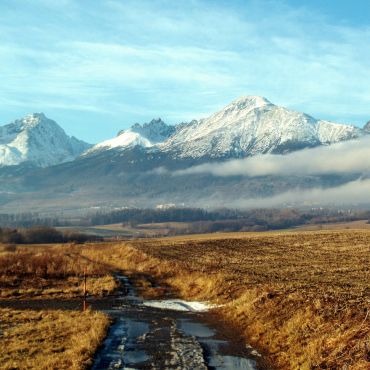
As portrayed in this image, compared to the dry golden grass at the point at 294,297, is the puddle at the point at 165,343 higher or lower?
lower

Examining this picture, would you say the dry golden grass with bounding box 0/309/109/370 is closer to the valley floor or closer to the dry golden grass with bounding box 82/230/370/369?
the valley floor

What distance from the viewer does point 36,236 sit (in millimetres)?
163625

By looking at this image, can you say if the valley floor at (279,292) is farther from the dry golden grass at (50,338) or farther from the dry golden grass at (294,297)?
the dry golden grass at (50,338)

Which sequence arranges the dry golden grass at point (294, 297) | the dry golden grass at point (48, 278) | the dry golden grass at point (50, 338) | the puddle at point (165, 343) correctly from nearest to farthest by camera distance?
1. the dry golden grass at point (294, 297)
2. the dry golden grass at point (50, 338)
3. the puddle at point (165, 343)
4. the dry golden grass at point (48, 278)

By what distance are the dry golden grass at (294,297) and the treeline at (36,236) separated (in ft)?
311

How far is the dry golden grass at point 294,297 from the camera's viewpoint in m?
21.9

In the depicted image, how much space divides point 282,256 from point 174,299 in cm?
2428

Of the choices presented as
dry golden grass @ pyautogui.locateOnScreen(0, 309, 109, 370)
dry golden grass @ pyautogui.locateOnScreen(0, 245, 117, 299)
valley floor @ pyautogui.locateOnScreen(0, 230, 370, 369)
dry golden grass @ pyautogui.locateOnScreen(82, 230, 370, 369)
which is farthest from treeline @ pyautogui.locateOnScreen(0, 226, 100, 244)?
dry golden grass @ pyautogui.locateOnScreen(0, 309, 109, 370)

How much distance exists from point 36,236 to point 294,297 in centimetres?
14203

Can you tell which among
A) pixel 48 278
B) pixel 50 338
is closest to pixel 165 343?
pixel 50 338

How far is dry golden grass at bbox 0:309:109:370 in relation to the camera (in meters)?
22.0

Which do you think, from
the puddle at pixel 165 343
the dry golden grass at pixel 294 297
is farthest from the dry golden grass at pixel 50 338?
the dry golden grass at pixel 294 297

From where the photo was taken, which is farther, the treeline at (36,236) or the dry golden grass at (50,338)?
the treeline at (36,236)

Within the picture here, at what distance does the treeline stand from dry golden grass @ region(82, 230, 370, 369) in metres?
94.9
